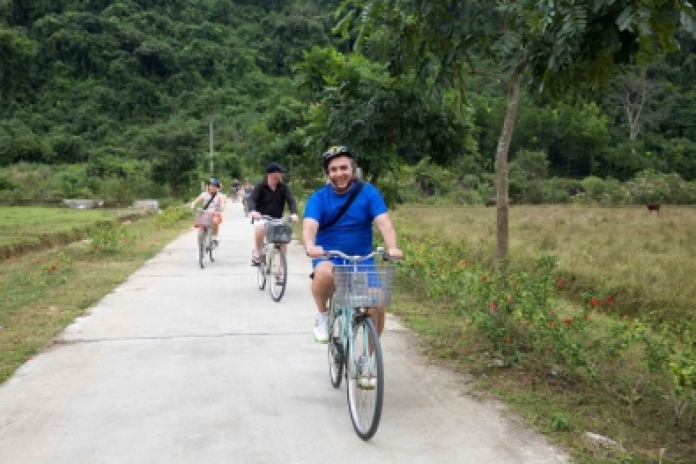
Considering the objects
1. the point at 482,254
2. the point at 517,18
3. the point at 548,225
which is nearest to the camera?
the point at 517,18

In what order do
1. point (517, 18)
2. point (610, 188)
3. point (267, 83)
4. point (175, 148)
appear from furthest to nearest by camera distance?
1. point (267, 83)
2. point (610, 188)
3. point (175, 148)
4. point (517, 18)

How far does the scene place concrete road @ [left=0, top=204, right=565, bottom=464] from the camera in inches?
162

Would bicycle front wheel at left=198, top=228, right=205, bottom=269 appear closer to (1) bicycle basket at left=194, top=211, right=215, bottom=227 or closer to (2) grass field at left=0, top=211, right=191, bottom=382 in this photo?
(1) bicycle basket at left=194, top=211, right=215, bottom=227

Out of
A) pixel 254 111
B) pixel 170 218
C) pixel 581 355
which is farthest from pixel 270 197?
pixel 254 111

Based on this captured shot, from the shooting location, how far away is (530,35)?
432 cm

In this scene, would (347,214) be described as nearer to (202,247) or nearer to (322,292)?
(322,292)

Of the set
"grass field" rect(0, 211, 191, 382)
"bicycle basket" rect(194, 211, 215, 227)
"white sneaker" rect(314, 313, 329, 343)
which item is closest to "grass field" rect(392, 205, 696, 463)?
"white sneaker" rect(314, 313, 329, 343)

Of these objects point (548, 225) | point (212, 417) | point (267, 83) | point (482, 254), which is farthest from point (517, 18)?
point (267, 83)

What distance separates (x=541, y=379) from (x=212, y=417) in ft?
8.35

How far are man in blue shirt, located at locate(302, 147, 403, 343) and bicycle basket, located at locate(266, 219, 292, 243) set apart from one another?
426 cm

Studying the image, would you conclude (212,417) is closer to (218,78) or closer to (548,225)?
(548,225)

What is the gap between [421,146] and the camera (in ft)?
40.0

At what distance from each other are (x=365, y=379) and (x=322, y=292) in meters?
1.02

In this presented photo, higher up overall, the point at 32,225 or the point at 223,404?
the point at 32,225
